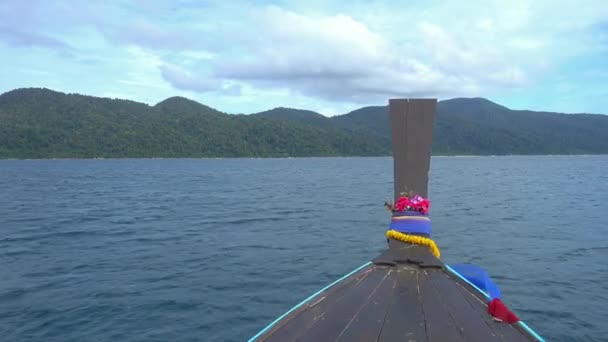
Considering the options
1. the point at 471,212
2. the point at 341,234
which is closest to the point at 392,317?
the point at 341,234

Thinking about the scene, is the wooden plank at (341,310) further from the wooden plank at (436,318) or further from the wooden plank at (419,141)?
the wooden plank at (419,141)

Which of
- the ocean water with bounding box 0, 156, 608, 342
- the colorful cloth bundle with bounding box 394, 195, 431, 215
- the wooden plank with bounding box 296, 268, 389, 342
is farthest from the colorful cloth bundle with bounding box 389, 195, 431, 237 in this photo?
the ocean water with bounding box 0, 156, 608, 342

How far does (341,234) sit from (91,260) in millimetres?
12657

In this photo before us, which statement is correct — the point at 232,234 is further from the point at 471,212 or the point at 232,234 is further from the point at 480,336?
the point at 480,336

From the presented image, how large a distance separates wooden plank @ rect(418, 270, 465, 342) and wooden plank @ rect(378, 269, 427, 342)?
7 cm

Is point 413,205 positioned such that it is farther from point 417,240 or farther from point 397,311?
point 397,311

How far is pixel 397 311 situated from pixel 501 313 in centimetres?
121

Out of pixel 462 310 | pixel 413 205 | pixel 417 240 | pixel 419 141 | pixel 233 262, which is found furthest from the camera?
pixel 233 262

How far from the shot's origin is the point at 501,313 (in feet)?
17.8

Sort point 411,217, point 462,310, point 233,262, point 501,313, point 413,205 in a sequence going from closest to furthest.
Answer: point 501,313
point 462,310
point 411,217
point 413,205
point 233,262

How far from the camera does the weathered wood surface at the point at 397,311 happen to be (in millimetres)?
5027

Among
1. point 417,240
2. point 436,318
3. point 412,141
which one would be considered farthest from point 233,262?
point 436,318

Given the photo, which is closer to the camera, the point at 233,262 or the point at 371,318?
the point at 371,318

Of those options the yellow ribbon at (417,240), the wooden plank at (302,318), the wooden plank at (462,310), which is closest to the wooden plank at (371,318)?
the wooden plank at (302,318)
